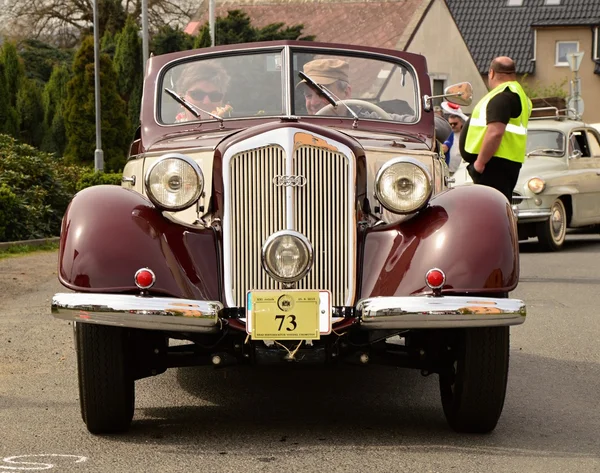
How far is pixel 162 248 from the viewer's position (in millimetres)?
Result: 5652

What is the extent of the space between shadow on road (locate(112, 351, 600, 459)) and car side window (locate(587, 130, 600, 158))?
10.9 meters

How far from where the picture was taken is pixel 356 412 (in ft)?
21.0

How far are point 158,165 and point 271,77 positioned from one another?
1638mm

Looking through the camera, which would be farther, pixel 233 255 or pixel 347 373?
pixel 347 373

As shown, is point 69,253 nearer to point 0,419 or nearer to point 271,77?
point 0,419

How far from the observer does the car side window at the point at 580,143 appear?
59.2 ft

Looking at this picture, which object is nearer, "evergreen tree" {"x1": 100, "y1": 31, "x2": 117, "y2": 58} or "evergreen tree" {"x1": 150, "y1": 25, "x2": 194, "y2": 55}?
"evergreen tree" {"x1": 150, "y1": 25, "x2": 194, "y2": 55}

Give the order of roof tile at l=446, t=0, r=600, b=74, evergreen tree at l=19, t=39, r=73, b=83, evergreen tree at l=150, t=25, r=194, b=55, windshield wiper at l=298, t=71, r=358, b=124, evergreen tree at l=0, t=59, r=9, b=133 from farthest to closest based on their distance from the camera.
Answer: roof tile at l=446, t=0, r=600, b=74 → evergreen tree at l=19, t=39, r=73, b=83 → evergreen tree at l=150, t=25, r=194, b=55 → evergreen tree at l=0, t=59, r=9, b=133 → windshield wiper at l=298, t=71, r=358, b=124

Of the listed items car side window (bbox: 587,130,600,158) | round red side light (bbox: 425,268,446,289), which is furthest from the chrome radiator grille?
car side window (bbox: 587,130,600,158)

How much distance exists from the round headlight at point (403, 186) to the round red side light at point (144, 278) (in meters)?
1.08

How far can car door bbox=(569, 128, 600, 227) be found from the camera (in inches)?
693

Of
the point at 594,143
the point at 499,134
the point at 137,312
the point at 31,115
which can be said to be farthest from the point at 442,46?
the point at 137,312

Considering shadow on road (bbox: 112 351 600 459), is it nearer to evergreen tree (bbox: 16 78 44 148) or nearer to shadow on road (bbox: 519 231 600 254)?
shadow on road (bbox: 519 231 600 254)

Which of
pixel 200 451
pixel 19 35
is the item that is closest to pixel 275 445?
pixel 200 451
